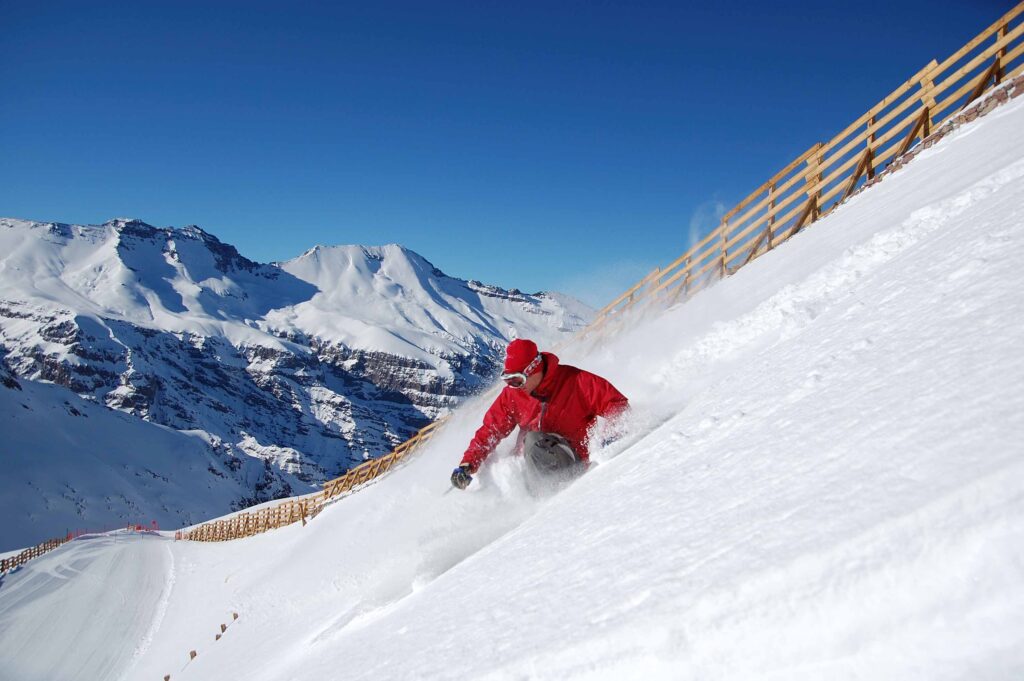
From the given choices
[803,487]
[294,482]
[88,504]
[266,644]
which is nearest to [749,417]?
[803,487]

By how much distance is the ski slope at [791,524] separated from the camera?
3.46 feet

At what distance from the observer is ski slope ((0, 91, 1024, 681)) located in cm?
105

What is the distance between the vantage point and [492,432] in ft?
15.6

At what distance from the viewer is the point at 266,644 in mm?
5141

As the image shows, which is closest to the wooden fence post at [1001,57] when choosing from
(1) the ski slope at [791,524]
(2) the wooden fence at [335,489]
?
(1) the ski slope at [791,524]

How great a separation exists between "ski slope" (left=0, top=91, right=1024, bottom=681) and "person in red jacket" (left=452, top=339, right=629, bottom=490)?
27 centimetres

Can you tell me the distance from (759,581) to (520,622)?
0.82 meters

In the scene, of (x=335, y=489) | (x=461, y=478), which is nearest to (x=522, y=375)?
(x=461, y=478)

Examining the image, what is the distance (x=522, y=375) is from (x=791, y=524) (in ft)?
9.40

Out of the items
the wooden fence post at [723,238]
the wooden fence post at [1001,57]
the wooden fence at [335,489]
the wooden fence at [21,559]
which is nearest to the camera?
the wooden fence post at [1001,57]

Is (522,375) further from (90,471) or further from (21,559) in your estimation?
(90,471)

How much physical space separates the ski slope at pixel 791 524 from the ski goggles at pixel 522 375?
0.71m

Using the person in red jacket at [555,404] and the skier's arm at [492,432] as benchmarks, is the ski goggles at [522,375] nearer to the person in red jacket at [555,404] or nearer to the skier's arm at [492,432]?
the person in red jacket at [555,404]

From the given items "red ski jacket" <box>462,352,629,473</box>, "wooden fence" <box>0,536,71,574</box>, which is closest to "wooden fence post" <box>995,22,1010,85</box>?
"red ski jacket" <box>462,352,629,473</box>
